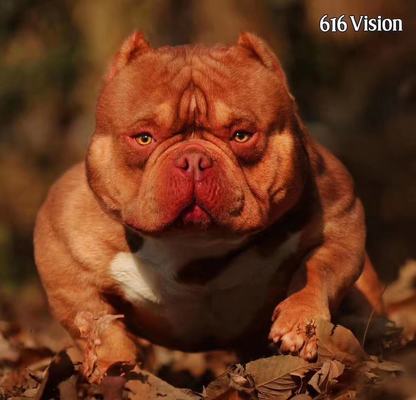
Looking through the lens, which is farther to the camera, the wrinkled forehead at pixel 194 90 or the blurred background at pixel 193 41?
the blurred background at pixel 193 41

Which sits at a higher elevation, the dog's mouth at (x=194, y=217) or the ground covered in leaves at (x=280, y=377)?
the dog's mouth at (x=194, y=217)

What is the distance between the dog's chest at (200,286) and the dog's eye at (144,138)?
492 millimetres

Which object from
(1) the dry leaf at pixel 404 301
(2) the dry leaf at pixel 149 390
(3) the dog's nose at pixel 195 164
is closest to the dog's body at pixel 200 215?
(3) the dog's nose at pixel 195 164

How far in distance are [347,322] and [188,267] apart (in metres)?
0.84

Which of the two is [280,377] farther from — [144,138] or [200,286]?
[144,138]

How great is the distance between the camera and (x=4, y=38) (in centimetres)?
1034

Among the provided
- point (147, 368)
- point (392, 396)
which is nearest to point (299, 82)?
point (147, 368)

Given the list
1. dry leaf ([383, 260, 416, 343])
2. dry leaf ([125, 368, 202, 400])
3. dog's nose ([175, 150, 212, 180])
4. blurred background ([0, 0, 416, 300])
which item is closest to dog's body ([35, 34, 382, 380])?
dog's nose ([175, 150, 212, 180])

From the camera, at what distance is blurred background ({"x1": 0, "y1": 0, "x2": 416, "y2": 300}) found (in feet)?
30.8

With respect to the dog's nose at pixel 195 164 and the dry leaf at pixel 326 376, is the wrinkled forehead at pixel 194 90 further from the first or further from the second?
the dry leaf at pixel 326 376

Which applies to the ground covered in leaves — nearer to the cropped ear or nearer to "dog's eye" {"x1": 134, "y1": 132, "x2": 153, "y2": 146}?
"dog's eye" {"x1": 134, "y1": 132, "x2": 153, "y2": 146}

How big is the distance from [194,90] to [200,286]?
87cm

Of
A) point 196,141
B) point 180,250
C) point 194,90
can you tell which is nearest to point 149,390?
point 180,250

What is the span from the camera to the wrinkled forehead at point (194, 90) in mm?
4504
